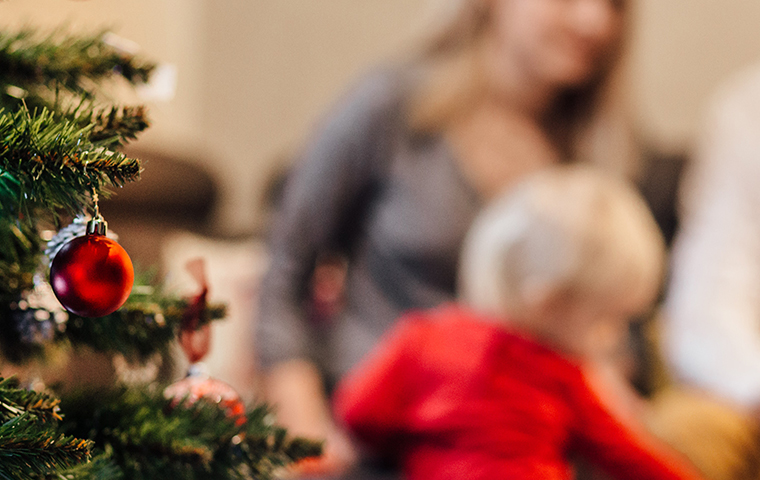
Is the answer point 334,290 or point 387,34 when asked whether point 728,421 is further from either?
point 387,34

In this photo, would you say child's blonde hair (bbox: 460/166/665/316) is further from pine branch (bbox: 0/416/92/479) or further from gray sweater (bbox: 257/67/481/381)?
pine branch (bbox: 0/416/92/479)

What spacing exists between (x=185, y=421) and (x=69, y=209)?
0.15m

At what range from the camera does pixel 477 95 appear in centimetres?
119

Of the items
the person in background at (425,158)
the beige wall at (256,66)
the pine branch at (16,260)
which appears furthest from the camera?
the beige wall at (256,66)

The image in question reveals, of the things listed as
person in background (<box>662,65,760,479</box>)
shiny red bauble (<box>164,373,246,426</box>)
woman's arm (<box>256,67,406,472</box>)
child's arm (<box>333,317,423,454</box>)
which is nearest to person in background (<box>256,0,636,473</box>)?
woman's arm (<box>256,67,406,472</box>)

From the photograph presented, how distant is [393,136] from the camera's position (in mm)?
1169

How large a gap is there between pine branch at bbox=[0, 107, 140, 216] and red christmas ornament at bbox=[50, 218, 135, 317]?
21 millimetres

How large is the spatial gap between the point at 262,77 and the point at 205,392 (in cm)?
200

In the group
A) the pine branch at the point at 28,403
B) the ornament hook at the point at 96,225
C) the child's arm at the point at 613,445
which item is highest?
the ornament hook at the point at 96,225

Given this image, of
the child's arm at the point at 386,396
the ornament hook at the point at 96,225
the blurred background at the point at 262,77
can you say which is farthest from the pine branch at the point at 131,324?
the blurred background at the point at 262,77

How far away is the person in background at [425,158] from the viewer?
3.65ft

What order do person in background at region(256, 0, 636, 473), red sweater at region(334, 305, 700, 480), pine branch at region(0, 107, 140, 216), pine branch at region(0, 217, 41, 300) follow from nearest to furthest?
pine branch at region(0, 107, 140, 216)
pine branch at region(0, 217, 41, 300)
red sweater at region(334, 305, 700, 480)
person in background at region(256, 0, 636, 473)

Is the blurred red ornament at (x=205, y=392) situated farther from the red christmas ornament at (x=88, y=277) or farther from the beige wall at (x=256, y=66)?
the beige wall at (x=256, y=66)

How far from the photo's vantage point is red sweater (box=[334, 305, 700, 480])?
678 mm
